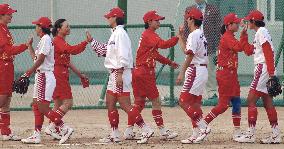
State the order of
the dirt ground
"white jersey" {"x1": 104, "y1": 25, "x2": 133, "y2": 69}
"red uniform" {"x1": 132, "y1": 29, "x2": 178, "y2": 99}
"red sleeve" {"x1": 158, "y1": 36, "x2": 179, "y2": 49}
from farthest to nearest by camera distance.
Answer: "red uniform" {"x1": 132, "y1": 29, "x2": 178, "y2": 99}, "red sleeve" {"x1": 158, "y1": 36, "x2": 179, "y2": 49}, the dirt ground, "white jersey" {"x1": 104, "y1": 25, "x2": 133, "y2": 69}

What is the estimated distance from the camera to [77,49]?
53.8ft

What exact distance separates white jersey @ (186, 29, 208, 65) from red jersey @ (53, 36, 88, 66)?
162cm

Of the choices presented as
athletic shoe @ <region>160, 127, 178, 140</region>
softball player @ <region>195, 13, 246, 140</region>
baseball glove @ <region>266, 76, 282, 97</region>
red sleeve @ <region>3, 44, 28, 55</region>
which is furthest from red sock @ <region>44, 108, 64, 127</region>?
baseball glove @ <region>266, 76, 282, 97</region>

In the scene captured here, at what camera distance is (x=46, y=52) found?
16203 millimetres

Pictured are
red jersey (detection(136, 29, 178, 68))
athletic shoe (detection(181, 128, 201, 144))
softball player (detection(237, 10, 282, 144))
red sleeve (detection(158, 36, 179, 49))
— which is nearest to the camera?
softball player (detection(237, 10, 282, 144))

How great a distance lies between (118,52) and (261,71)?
2.13 meters

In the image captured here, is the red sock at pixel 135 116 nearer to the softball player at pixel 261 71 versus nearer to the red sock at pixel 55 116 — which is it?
the red sock at pixel 55 116

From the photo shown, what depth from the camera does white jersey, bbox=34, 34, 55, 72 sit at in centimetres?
1622

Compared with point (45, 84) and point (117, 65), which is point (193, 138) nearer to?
point (117, 65)

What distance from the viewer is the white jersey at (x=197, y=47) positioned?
53.0 feet

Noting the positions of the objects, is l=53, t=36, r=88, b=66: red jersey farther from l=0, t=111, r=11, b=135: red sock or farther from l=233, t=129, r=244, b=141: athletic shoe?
l=233, t=129, r=244, b=141: athletic shoe

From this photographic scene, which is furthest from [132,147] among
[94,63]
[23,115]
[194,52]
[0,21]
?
[94,63]

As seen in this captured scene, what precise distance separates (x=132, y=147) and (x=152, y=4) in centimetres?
1262

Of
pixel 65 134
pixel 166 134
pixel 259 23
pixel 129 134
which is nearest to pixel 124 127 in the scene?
pixel 129 134
